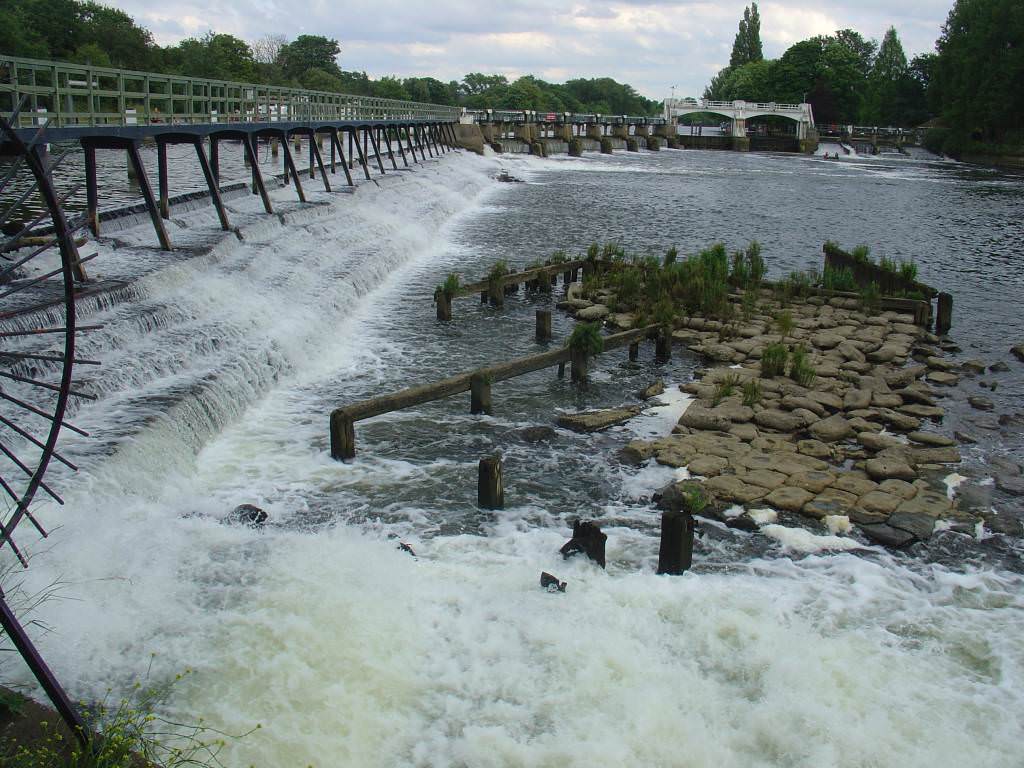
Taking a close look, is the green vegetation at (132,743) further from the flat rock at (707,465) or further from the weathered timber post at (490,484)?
the flat rock at (707,465)

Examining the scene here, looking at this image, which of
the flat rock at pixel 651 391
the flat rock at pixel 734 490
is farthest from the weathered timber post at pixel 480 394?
the flat rock at pixel 734 490

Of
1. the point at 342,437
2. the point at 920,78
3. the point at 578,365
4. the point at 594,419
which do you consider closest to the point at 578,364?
the point at 578,365

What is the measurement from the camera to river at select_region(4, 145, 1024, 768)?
20.6ft

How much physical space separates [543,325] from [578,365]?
9.18ft

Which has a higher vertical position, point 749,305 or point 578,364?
point 749,305

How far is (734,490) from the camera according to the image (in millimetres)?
10508

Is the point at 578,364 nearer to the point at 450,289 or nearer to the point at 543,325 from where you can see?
the point at 543,325

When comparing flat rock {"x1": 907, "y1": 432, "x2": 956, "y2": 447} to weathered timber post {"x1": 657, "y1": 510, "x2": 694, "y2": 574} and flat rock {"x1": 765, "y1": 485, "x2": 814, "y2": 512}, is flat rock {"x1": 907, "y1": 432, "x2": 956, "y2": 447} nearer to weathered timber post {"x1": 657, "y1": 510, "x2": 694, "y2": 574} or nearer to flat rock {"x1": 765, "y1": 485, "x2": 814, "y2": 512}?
flat rock {"x1": 765, "y1": 485, "x2": 814, "y2": 512}

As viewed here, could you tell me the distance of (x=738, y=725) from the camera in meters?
6.39

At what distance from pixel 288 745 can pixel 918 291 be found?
18.6 metres

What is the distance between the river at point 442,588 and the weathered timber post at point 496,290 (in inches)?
154

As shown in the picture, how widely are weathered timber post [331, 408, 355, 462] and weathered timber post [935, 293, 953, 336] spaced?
13882mm

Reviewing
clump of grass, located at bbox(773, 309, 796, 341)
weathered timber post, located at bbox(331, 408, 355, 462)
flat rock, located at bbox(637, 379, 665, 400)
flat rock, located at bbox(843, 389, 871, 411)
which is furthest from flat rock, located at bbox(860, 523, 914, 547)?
clump of grass, located at bbox(773, 309, 796, 341)

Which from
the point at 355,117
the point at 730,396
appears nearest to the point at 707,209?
the point at 355,117
